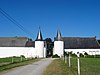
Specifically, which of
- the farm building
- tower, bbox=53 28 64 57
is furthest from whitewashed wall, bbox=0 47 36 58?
the farm building

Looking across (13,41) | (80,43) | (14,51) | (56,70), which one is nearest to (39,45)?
(14,51)

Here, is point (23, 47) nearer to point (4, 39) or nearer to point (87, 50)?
point (4, 39)

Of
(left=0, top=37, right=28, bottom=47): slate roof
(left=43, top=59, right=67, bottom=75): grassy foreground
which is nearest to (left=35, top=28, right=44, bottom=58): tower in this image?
(left=0, top=37, right=28, bottom=47): slate roof

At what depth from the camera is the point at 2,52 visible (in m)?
84.8

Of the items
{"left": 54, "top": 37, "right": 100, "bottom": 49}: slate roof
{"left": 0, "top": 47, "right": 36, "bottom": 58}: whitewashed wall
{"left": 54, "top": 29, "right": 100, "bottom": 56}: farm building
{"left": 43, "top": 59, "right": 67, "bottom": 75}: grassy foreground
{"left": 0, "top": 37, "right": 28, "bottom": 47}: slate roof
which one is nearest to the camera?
{"left": 43, "top": 59, "right": 67, "bottom": 75}: grassy foreground

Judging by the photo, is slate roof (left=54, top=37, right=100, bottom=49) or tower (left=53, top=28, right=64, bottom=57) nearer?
tower (left=53, top=28, right=64, bottom=57)

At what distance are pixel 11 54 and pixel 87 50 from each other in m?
28.5

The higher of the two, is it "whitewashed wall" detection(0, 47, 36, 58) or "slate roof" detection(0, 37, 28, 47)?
"slate roof" detection(0, 37, 28, 47)

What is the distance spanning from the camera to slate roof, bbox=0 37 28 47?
86250 millimetres

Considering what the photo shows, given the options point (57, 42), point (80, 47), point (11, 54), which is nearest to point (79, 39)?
point (80, 47)

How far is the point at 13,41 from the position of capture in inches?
3450

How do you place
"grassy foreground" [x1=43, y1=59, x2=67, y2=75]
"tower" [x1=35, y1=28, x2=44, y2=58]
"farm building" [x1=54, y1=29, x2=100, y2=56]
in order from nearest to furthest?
"grassy foreground" [x1=43, y1=59, x2=67, y2=75] → "tower" [x1=35, y1=28, x2=44, y2=58] → "farm building" [x1=54, y1=29, x2=100, y2=56]

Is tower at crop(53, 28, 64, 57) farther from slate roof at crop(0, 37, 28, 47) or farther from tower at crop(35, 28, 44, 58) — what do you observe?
slate roof at crop(0, 37, 28, 47)

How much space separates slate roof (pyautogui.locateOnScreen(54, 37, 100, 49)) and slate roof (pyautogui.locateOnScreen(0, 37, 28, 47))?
16602 mm
